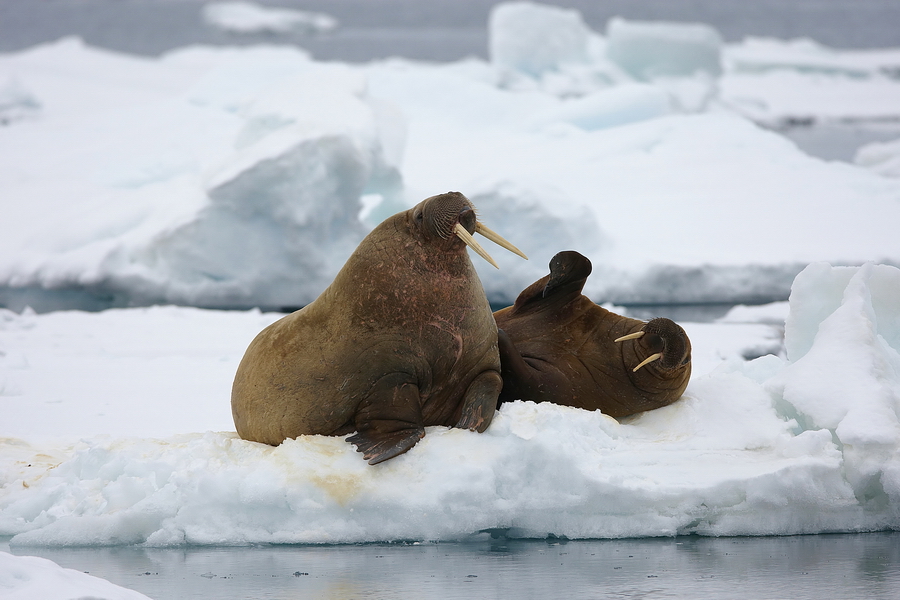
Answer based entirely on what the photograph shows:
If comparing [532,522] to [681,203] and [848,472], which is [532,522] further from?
[681,203]

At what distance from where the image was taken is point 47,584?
9.25ft

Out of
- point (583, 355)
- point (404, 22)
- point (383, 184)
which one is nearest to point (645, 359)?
point (583, 355)

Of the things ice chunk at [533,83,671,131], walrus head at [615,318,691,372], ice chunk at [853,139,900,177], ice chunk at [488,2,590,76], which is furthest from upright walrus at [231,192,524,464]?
ice chunk at [488,2,590,76]

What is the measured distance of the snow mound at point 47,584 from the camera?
2762 mm

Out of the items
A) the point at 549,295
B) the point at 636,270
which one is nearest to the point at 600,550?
the point at 549,295

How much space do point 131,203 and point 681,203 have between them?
23.5ft

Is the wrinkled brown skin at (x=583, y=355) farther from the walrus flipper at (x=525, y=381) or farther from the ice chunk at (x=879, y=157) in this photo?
the ice chunk at (x=879, y=157)

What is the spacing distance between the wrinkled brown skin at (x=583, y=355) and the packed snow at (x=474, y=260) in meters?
0.19

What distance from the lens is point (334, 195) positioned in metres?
11.0

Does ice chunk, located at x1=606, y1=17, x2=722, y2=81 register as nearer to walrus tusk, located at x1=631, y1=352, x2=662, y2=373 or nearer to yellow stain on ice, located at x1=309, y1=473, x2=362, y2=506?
walrus tusk, located at x1=631, y1=352, x2=662, y2=373

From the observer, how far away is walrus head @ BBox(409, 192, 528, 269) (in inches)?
157

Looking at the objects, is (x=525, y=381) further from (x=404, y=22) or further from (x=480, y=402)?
(x=404, y=22)

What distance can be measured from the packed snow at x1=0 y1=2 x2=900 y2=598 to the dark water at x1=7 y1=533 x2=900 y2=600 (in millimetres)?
123

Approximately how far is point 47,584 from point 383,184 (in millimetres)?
9480
